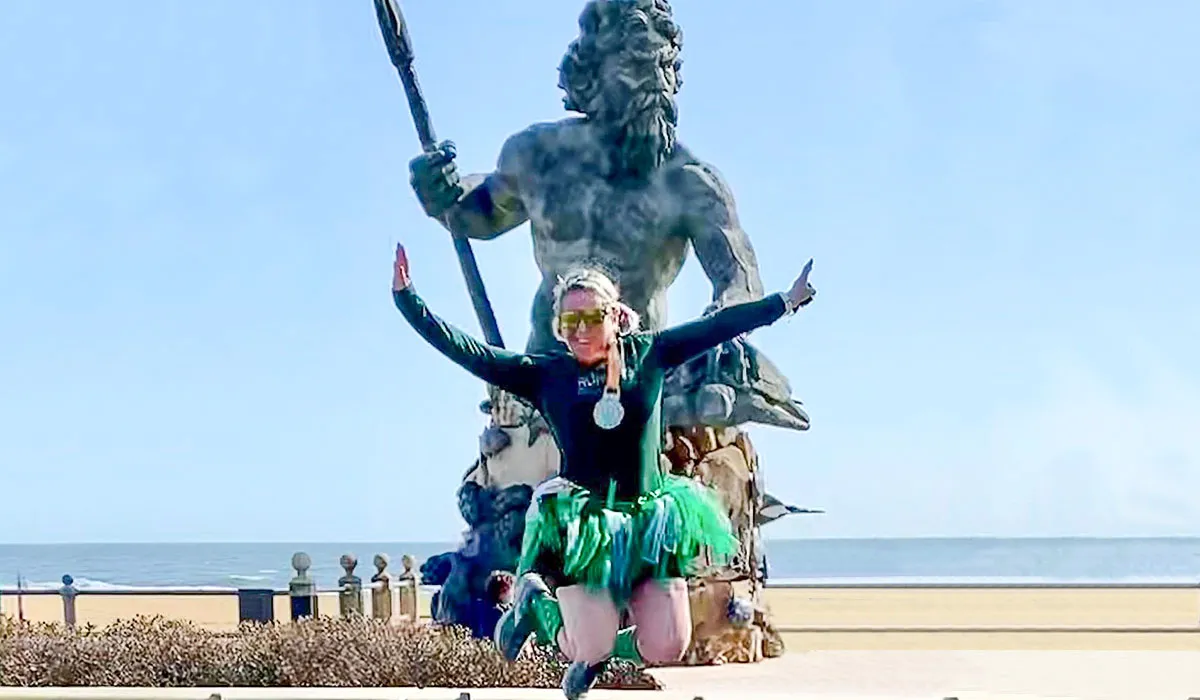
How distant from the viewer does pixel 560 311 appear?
13.3ft

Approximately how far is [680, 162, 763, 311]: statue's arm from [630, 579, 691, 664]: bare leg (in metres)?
5.45

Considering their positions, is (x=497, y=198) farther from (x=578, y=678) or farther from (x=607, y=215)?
(x=578, y=678)

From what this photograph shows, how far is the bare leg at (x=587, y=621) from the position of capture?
391 cm

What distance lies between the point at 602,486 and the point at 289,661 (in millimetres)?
4290

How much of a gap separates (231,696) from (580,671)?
1.43 m

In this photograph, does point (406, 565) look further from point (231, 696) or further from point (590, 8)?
point (231, 696)

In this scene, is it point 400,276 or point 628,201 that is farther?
point 628,201

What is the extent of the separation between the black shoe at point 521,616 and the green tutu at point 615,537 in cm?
6

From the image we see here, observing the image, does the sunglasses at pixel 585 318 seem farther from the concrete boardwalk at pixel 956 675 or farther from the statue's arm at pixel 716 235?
the statue's arm at pixel 716 235

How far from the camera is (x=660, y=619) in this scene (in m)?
3.92

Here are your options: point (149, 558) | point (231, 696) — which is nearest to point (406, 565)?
point (231, 696)

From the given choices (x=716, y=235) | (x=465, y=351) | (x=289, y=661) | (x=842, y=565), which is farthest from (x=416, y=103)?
(x=842, y=565)

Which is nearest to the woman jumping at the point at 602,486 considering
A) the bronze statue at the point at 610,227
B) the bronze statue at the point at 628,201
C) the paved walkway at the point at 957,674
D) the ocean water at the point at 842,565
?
the paved walkway at the point at 957,674

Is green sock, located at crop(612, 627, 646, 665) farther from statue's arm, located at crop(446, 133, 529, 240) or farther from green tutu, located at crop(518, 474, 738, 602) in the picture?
statue's arm, located at crop(446, 133, 529, 240)
